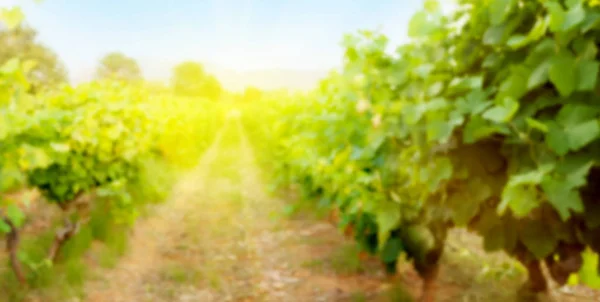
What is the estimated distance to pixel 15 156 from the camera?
4.41 m

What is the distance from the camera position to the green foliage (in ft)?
6.55

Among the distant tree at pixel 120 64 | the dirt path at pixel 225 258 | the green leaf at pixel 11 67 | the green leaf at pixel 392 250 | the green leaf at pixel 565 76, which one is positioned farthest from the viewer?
the distant tree at pixel 120 64

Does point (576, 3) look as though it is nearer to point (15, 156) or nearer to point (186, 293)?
point (15, 156)

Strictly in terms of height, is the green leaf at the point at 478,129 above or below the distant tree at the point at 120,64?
below

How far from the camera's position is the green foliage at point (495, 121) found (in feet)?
6.55

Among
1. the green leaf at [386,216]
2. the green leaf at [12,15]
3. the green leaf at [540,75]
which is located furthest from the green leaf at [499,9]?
the green leaf at [12,15]

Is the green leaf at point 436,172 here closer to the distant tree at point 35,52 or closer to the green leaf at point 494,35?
the green leaf at point 494,35

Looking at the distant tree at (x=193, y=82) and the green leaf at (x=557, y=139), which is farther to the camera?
the distant tree at (x=193, y=82)

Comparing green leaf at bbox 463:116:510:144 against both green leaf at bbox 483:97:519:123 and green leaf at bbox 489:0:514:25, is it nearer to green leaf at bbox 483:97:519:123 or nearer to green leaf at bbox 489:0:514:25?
green leaf at bbox 483:97:519:123

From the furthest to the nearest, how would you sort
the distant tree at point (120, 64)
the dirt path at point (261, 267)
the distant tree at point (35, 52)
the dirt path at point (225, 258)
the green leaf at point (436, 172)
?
the distant tree at point (120, 64) → the distant tree at point (35, 52) → the dirt path at point (225, 258) → the dirt path at point (261, 267) → the green leaf at point (436, 172)

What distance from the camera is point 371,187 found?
13.4 ft

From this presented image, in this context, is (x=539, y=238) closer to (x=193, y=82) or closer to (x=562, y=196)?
(x=562, y=196)

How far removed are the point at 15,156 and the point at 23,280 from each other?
1.65 m

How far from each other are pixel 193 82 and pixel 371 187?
266 ft
